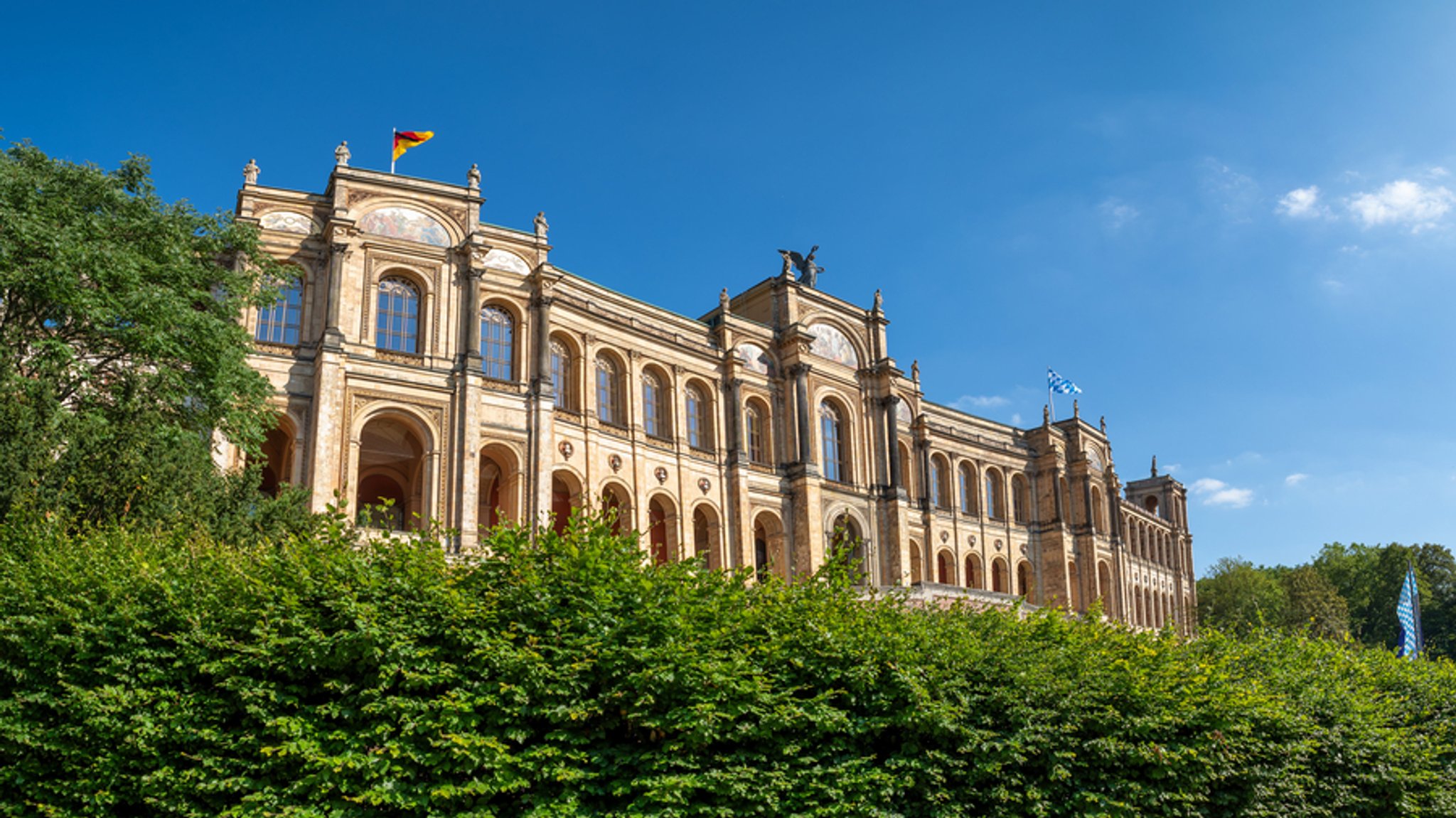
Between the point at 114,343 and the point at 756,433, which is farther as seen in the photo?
the point at 756,433

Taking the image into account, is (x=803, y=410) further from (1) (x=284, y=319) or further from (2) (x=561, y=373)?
(1) (x=284, y=319)

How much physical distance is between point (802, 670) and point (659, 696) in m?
2.00

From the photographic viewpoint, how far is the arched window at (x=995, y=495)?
203 ft

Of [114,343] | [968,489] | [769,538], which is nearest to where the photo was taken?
[114,343]

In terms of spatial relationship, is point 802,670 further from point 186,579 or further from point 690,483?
point 690,483

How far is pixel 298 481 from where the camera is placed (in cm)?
3031

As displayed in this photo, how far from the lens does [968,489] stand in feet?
200

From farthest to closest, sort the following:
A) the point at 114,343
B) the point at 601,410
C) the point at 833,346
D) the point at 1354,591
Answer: the point at 1354,591
the point at 833,346
the point at 601,410
the point at 114,343

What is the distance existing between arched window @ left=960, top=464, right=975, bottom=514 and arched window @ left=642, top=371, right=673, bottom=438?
23842 mm

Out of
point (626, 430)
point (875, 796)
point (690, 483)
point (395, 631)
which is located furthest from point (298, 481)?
point (875, 796)

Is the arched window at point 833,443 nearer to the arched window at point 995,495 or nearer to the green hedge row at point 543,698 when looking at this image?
the arched window at point 995,495

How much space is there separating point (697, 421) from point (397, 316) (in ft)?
47.2

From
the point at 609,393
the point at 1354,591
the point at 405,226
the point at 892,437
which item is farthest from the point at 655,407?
the point at 1354,591

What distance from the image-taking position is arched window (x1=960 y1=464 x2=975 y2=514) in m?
60.7
